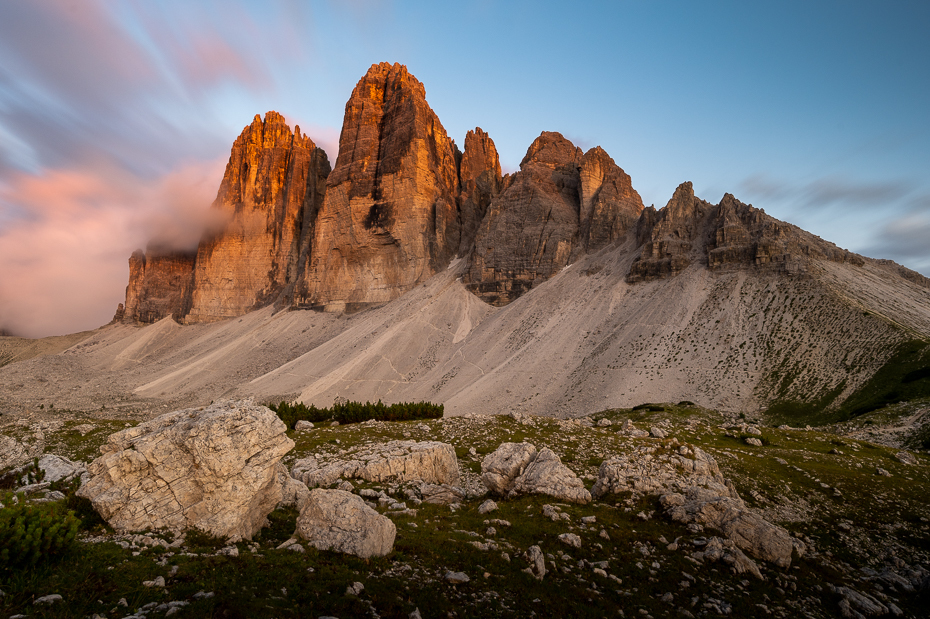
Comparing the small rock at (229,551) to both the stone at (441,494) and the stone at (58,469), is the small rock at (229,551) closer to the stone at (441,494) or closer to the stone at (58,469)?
the stone at (441,494)

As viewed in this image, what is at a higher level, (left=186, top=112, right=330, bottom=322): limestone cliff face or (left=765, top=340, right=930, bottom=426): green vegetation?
(left=186, top=112, right=330, bottom=322): limestone cliff face

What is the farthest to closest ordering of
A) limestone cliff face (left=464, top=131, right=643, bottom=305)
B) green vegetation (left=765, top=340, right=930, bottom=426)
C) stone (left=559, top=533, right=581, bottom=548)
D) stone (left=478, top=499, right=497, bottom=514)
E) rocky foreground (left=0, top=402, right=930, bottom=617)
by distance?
limestone cliff face (left=464, top=131, right=643, bottom=305), green vegetation (left=765, top=340, right=930, bottom=426), stone (left=478, top=499, right=497, bottom=514), stone (left=559, top=533, right=581, bottom=548), rocky foreground (left=0, top=402, right=930, bottom=617)

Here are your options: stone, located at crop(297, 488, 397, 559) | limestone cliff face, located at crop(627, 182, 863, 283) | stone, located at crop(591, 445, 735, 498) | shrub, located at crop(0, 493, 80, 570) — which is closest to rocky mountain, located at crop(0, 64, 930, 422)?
limestone cliff face, located at crop(627, 182, 863, 283)

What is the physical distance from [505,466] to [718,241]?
67.6 m

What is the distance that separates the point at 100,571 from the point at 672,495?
594 inches

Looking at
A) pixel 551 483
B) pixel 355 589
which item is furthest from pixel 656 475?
pixel 355 589

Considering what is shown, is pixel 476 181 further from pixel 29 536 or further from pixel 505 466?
pixel 29 536

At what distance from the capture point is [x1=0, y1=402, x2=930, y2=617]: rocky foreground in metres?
8.06

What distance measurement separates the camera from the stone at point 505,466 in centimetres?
1648

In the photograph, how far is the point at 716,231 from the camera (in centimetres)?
7062

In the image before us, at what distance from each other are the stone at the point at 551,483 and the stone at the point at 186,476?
8.96 meters

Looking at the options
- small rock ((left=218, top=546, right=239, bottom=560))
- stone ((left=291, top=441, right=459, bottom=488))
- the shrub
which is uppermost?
the shrub

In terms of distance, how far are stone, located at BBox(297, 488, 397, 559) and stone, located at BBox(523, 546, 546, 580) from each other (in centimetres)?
330

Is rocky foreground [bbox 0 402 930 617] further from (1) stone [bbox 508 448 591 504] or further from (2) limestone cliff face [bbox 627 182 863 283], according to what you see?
(2) limestone cliff face [bbox 627 182 863 283]
